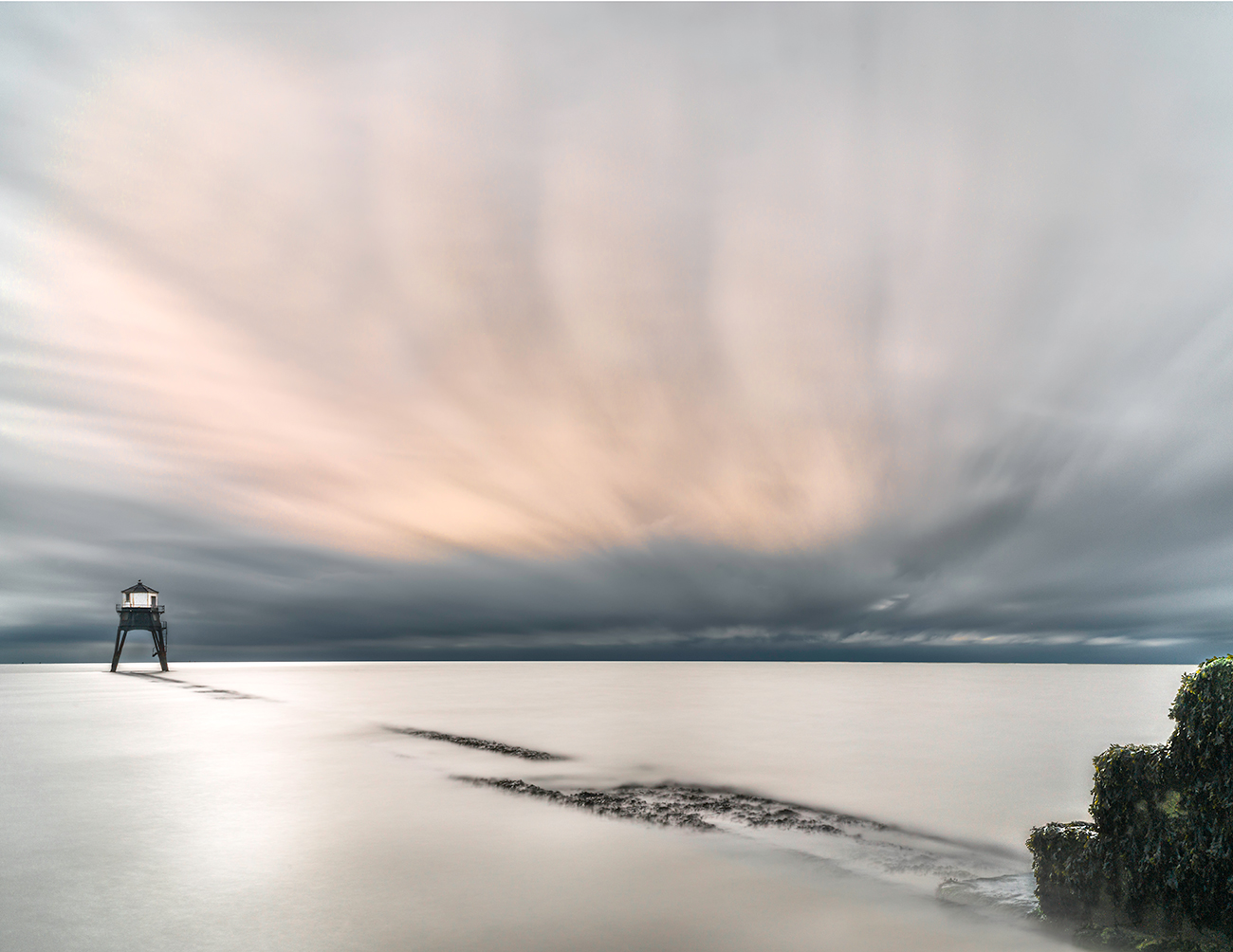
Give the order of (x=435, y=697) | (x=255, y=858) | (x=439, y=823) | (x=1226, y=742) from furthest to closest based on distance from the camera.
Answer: (x=435, y=697) → (x=439, y=823) → (x=255, y=858) → (x=1226, y=742)

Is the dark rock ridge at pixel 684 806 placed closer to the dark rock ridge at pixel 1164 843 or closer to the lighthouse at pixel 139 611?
the dark rock ridge at pixel 1164 843

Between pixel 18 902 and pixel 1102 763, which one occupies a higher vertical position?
pixel 1102 763

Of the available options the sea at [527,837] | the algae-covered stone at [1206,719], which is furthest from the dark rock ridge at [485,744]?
the algae-covered stone at [1206,719]

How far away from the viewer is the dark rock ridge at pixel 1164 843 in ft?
26.0

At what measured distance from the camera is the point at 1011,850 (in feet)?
43.9

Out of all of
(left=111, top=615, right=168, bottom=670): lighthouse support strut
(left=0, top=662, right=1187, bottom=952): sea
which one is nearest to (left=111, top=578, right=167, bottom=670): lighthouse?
(left=111, top=615, right=168, bottom=670): lighthouse support strut

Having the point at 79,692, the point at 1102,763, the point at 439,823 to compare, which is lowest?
the point at 79,692

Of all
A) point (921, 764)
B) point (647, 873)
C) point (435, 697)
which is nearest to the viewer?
point (647, 873)

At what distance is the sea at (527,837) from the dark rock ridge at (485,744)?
0.23 meters

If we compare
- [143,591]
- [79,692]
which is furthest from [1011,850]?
[143,591]

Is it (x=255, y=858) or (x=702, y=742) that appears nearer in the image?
(x=255, y=858)

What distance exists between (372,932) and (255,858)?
15.3 ft

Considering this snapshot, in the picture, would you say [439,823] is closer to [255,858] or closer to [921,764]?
[255,858]

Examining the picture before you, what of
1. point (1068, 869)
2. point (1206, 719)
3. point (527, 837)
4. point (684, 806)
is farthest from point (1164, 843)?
point (684, 806)
